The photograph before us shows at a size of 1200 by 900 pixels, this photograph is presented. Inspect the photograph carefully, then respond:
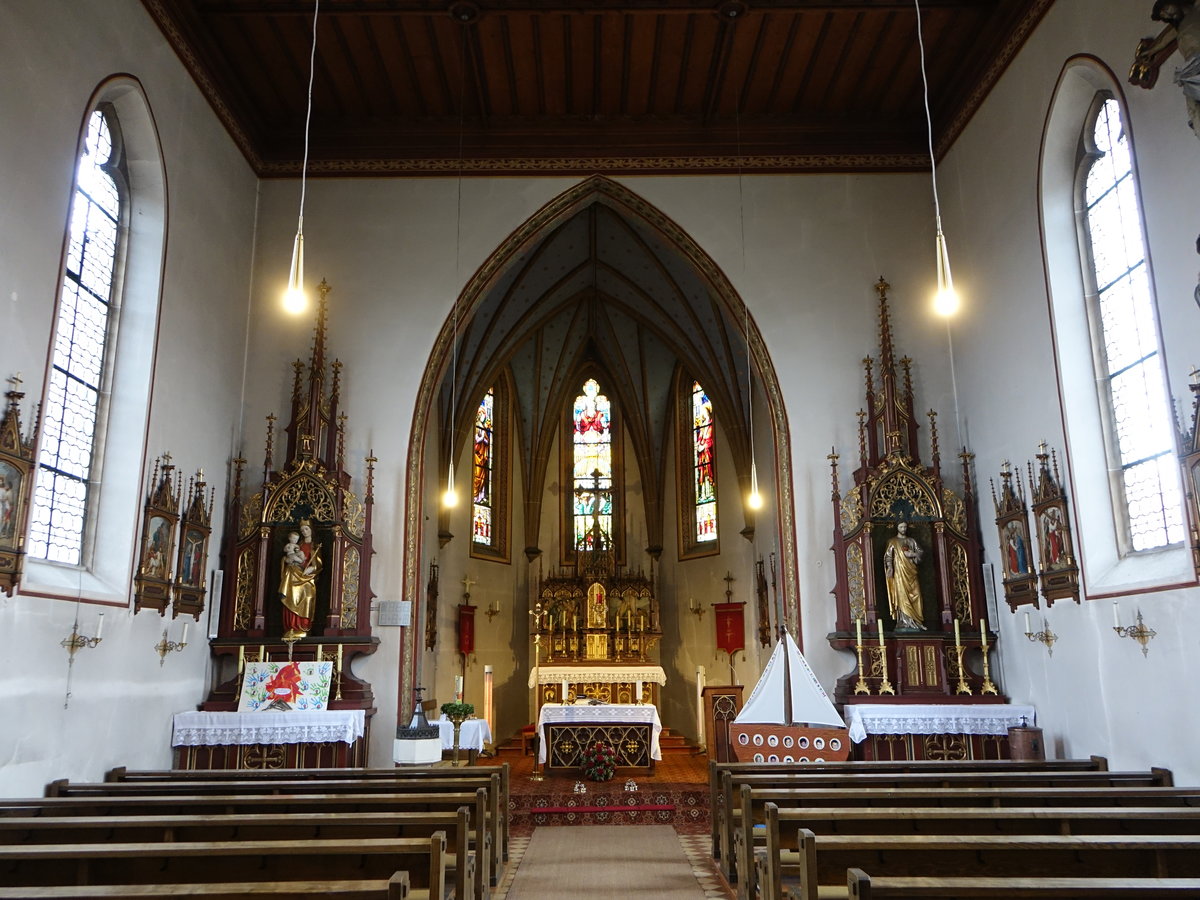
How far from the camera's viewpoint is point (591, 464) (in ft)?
68.8

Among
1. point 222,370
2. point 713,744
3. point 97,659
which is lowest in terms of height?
point 713,744

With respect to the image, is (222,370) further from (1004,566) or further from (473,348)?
(1004,566)

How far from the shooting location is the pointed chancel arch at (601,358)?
12.8m

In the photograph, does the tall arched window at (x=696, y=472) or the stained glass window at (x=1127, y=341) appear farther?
the tall arched window at (x=696, y=472)

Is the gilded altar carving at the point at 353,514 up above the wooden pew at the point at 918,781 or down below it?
above

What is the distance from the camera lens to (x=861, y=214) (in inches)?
518

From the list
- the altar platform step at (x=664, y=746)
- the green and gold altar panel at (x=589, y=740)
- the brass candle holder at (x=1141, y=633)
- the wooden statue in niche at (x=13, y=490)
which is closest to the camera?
the wooden statue in niche at (x=13, y=490)

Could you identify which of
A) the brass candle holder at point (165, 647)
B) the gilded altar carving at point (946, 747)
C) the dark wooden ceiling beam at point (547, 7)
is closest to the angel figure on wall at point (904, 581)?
the gilded altar carving at point (946, 747)

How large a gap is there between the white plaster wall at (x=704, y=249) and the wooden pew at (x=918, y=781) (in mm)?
5186

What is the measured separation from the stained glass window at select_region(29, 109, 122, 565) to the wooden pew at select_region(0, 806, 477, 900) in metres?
4.06

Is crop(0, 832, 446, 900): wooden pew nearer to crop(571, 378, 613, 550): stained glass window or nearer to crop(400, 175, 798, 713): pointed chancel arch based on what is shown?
crop(400, 175, 798, 713): pointed chancel arch

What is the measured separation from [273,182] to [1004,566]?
10.4 m

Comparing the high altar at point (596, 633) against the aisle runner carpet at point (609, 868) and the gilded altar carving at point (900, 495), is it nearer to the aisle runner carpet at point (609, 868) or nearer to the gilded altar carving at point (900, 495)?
the aisle runner carpet at point (609, 868)

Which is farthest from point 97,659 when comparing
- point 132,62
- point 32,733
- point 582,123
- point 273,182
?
point 582,123
